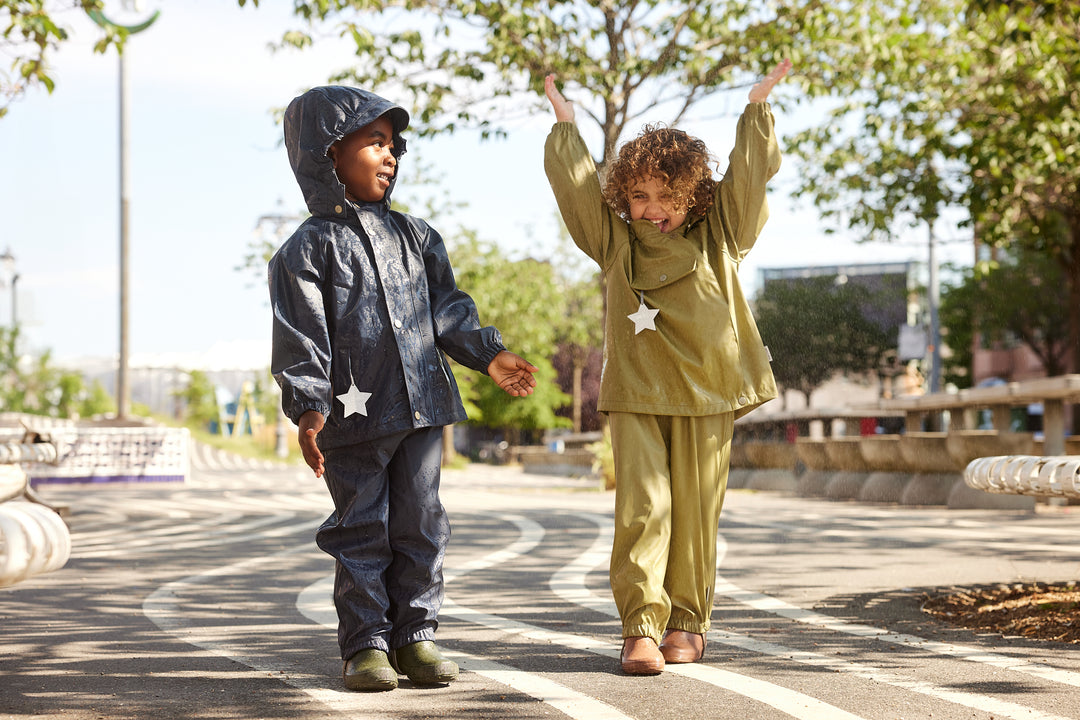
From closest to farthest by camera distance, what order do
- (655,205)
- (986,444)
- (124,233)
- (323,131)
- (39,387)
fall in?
1. (323,131)
2. (655,205)
3. (986,444)
4. (124,233)
5. (39,387)

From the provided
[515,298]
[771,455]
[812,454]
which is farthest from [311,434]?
[515,298]

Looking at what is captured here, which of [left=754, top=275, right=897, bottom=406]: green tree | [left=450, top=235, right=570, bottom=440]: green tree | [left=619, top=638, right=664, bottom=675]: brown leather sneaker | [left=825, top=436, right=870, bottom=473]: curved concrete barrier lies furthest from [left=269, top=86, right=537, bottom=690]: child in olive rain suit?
[left=450, top=235, right=570, bottom=440]: green tree

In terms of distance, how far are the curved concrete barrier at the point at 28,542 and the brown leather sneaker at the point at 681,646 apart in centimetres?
193

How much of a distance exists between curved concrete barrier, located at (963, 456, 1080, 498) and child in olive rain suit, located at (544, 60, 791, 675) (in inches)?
43.9

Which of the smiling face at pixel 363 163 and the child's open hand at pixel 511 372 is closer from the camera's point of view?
the child's open hand at pixel 511 372

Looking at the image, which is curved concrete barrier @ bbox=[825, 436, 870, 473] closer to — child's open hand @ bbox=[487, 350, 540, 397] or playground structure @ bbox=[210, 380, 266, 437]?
child's open hand @ bbox=[487, 350, 540, 397]

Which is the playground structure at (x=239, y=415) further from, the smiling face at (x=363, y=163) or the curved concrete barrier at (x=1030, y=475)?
the smiling face at (x=363, y=163)

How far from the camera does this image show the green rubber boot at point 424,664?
3.61m

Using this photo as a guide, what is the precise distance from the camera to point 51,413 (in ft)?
152

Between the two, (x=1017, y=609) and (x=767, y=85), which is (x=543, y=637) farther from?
(x=767, y=85)

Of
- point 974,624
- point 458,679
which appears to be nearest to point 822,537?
point 974,624

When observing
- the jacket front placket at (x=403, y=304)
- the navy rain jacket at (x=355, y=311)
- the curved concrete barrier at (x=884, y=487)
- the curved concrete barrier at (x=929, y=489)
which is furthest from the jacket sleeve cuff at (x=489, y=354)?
the curved concrete barrier at (x=884, y=487)

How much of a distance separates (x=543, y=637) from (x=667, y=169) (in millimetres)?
1734

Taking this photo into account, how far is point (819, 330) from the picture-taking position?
35781mm
